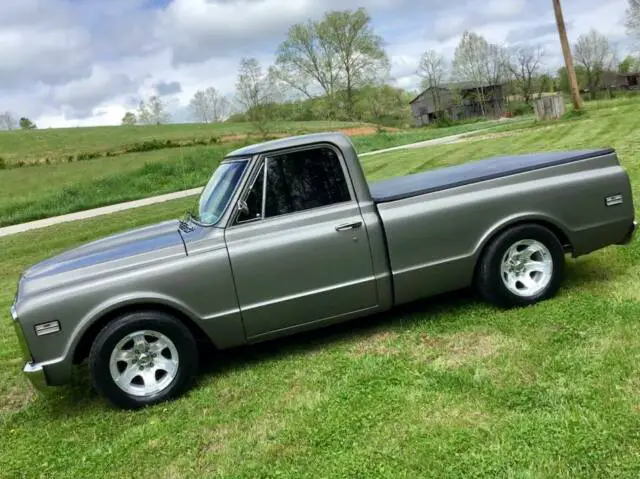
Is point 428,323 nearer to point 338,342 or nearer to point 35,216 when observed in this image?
point 338,342

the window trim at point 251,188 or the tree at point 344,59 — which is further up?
the tree at point 344,59

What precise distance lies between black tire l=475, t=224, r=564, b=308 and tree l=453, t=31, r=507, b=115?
79234 mm

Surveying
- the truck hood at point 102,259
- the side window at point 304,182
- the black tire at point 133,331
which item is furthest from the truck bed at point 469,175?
the black tire at point 133,331

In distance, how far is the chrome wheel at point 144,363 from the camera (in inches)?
167

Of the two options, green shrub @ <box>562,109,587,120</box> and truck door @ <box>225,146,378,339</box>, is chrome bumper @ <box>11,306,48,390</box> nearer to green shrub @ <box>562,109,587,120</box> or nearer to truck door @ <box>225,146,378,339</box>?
truck door @ <box>225,146,378,339</box>

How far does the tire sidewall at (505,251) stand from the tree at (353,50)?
226 ft

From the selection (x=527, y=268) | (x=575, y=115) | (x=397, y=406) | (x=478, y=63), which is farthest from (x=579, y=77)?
(x=397, y=406)

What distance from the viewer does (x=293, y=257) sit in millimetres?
4562

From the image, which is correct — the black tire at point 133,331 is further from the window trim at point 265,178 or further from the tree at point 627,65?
the tree at point 627,65

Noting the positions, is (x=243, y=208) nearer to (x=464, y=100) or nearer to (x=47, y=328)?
(x=47, y=328)

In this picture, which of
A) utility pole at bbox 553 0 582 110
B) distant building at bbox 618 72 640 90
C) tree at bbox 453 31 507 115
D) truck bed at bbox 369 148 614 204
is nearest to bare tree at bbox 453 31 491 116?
tree at bbox 453 31 507 115

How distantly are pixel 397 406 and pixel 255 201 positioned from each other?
74.3 inches

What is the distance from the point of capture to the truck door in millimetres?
4516

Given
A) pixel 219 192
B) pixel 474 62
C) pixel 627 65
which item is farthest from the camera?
pixel 627 65
